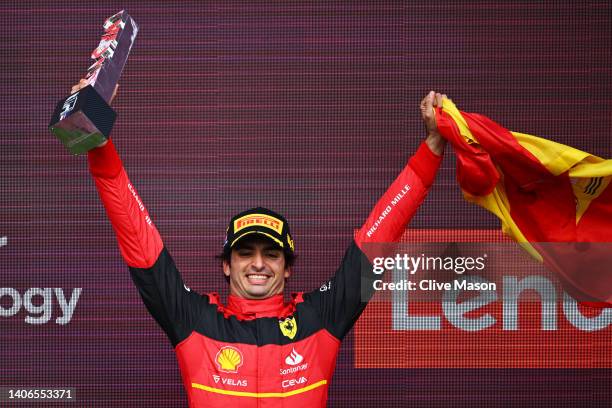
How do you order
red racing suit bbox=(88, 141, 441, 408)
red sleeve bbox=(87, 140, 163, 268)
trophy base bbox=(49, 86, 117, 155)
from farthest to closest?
red racing suit bbox=(88, 141, 441, 408), red sleeve bbox=(87, 140, 163, 268), trophy base bbox=(49, 86, 117, 155)

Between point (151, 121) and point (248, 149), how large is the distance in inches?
12.7

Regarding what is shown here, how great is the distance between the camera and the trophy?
1931mm

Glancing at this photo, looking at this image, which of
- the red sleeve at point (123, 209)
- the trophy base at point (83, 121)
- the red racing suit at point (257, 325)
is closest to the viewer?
the trophy base at point (83, 121)

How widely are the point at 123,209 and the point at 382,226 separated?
1.96 ft

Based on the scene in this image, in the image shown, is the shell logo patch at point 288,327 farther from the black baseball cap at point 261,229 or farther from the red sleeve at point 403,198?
the red sleeve at point 403,198

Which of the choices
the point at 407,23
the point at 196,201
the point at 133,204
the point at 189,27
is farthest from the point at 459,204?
the point at 133,204

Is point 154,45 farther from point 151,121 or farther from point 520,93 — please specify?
point 520,93

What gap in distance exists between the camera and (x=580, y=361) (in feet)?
10.2

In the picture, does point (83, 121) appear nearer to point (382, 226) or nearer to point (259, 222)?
point (259, 222)

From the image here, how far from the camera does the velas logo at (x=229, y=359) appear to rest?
225 cm

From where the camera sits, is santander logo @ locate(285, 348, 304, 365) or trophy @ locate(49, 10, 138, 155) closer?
trophy @ locate(49, 10, 138, 155)

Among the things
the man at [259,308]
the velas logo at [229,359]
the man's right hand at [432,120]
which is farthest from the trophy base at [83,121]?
the man's right hand at [432,120]

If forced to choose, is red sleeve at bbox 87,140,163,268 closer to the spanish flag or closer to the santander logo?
the santander logo

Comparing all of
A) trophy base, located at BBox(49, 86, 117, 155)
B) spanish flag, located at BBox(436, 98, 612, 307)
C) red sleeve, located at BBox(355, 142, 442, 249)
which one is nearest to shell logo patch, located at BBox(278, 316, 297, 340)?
red sleeve, located at BBox(355, 142, 442, 249)
